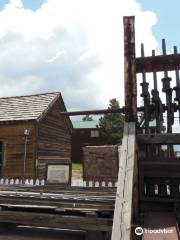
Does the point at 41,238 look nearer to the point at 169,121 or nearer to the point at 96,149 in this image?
the point at 169,121

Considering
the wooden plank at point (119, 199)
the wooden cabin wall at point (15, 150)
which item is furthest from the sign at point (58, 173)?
the wooden cabin wall at point (15, 150)

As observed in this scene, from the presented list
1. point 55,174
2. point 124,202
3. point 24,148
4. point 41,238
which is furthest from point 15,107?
point 124,202

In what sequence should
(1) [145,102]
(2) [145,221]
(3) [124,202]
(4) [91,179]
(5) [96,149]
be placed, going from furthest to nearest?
(5) [96,149], (4) [91,179], (1) [145,102], (2) [145,221], (3) [124,202]

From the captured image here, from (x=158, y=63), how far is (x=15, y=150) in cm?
1806

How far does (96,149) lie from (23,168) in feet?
17.1

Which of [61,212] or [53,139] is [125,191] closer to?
[61,212]

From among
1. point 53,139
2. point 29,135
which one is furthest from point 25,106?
point 53,139

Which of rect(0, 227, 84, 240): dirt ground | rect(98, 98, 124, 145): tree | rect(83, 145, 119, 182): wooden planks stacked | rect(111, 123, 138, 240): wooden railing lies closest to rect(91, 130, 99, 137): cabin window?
rect(98, 98, 124, 145): tree

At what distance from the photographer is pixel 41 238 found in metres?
5.20

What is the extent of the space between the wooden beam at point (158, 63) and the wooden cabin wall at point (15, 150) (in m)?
16.6

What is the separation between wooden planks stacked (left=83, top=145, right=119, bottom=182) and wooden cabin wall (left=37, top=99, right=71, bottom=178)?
4.10 metres

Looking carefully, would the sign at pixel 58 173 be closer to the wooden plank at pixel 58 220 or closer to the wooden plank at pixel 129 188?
the wooden plank at pixel 58 220

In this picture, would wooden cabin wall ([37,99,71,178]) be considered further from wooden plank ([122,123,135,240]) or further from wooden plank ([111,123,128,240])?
wooden plank ([111,123,128,240])

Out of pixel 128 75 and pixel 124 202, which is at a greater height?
pixel 128 75
